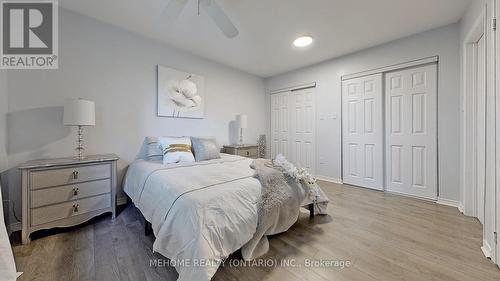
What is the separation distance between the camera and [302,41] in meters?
3.01

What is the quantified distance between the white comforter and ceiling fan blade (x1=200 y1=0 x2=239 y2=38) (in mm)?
1498

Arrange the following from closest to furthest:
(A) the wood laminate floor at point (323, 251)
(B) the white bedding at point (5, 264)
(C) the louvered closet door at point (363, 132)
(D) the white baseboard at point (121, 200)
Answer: (B) the white bedding at point (5, 264)
(A) the wood laminate floor at point (323, 251)
(D) the white baseboard at point (121, 200)
(C) the louvered closet door at point (363, 132)

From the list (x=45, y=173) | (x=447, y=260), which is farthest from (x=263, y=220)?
(x=45, y=173)

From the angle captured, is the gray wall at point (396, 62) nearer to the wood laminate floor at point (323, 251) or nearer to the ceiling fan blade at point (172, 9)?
the wood laminate floor at point (323, 251)

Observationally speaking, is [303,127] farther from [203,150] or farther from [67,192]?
[67,192]

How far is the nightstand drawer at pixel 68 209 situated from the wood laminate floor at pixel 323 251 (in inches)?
7.3

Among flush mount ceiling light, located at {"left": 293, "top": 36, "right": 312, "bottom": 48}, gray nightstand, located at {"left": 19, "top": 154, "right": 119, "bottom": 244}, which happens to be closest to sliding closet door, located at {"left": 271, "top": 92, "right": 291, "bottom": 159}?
flush mount ceiling light, located at {"left": 293, "top": 36, "right": 312, "bottom": 48}

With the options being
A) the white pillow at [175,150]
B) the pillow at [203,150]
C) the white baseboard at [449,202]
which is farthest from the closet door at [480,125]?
the white pillow at [175,150]

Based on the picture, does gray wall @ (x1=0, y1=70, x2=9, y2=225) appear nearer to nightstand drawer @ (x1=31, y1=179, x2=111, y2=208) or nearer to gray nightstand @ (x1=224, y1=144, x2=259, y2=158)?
nightstand drawer @ (x1=31, y1=179, x2=111, y2=208)

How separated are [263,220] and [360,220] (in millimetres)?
1330

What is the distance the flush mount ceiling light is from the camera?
2.93m

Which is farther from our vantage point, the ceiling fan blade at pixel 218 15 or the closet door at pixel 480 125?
the closet door at pixel 480 125

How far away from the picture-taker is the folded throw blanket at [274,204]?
5.31ft

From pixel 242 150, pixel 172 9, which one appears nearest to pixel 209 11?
pixel 172 9
